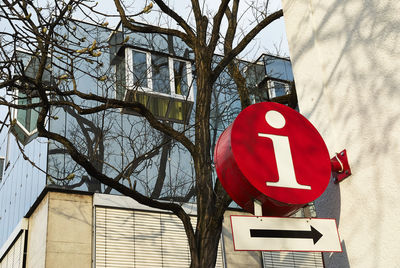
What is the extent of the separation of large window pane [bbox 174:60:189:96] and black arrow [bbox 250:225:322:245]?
1238cm

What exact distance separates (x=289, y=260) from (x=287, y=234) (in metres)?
12.0

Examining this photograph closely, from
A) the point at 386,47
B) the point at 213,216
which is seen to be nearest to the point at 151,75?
the point at 213,216

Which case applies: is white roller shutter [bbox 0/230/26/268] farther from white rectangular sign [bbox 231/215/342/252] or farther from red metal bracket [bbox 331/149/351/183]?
white rectangular sign [bbox 231/215/342/252]

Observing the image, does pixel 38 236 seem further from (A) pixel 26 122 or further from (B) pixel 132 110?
(B) pixel 132 110

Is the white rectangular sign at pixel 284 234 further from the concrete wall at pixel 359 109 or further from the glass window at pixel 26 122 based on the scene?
the glass window at pixel 26 122

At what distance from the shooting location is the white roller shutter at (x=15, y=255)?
47.8 ft

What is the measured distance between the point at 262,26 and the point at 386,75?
19.2 ft

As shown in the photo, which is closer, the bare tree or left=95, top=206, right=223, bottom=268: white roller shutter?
the bare tree

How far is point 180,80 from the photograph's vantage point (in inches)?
656

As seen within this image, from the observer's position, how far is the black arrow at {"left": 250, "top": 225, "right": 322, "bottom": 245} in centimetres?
397

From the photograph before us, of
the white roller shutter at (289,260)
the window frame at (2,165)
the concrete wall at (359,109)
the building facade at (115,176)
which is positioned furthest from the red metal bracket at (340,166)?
the window frame at (2,165)

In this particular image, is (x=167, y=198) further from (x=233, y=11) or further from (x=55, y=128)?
(x=233, y=11)

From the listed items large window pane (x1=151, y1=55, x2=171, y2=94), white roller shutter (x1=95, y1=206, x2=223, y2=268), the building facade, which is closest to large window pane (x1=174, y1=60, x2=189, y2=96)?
the building facade

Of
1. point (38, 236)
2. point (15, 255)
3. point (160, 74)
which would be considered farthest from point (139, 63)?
point (15, 255)
